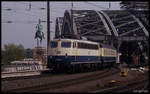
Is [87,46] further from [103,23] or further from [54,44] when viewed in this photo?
[103,23]

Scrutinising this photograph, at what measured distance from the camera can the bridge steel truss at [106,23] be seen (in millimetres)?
92000

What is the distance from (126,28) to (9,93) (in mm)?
88910

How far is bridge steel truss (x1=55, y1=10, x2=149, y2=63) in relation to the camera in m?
92.0

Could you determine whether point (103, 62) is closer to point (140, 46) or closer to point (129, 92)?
point (129, 92)

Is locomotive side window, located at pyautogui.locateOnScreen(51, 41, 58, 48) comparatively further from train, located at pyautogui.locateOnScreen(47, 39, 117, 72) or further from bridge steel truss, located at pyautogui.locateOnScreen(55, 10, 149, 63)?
bridge steel truss, located at pyautogui.locateOnScreen(55, 10, 149, 63)

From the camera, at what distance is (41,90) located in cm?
1795

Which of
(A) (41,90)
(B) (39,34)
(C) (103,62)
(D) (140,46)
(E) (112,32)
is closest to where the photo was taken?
(A) (41,90)

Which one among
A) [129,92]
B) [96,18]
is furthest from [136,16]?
[129,92]

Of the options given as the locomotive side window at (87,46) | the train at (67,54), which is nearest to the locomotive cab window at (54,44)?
the train at (67,54)

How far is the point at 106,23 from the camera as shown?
9694cm

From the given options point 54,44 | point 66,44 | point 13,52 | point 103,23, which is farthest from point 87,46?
point 103,23

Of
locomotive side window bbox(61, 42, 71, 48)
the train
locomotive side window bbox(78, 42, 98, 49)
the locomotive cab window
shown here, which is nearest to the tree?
locomotive side window bbox(78, 42, 98, 49)

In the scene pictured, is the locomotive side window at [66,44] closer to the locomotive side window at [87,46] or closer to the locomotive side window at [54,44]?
the locomotive side window at [54,44]

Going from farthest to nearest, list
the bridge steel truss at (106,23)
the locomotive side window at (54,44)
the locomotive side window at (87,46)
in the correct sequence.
Result: the bridge steel truss at (106,23) → the locomotive side window at (87,46) → the locomotive side window at (54,44)
